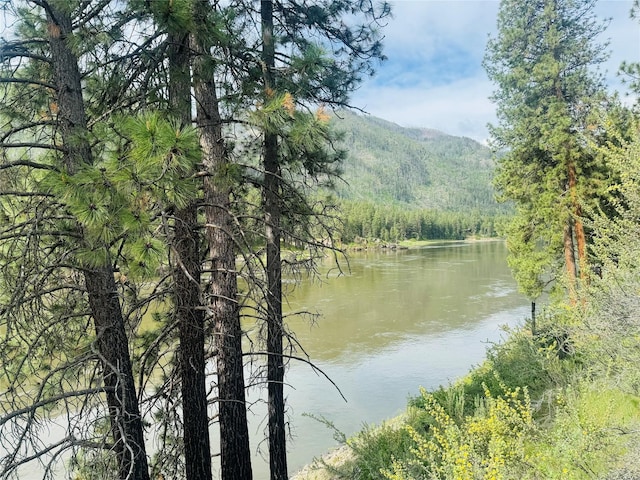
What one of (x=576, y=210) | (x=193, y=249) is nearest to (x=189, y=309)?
(x=193, y=249)

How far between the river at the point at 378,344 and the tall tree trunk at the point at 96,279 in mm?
2438

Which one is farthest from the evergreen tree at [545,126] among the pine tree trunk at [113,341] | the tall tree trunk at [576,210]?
the pine tree trunk at [113,341]

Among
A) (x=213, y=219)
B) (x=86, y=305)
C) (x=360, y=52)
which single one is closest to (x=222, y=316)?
(x=213, y=219)

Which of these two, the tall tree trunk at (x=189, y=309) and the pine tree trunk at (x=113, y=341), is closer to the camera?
the pine tree trunk at (x=113, y=341)

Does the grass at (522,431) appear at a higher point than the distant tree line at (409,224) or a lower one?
lower

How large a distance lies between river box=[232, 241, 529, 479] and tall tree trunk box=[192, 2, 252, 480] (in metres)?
1.40

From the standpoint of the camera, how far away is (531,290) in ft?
47.6

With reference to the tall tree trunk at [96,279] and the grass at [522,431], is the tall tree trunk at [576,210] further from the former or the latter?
the tall tree trunk at [96,279]

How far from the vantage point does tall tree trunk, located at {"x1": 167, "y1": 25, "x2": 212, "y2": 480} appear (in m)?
3.59

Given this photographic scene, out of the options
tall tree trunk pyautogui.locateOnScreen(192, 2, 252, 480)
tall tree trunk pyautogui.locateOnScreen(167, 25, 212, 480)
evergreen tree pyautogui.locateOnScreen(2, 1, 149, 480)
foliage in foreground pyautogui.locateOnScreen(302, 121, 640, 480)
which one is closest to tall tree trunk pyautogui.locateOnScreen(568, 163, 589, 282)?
foliage in foreground pyautogui.locateOnScreen(302, 121, 640, 480)

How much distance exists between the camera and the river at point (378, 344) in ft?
35.1

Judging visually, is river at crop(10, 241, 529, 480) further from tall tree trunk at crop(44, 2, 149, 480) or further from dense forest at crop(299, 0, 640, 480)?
tall tree trunk at crop(44, 2, 149, 480)

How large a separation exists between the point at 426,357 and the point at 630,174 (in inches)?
Answer: 432

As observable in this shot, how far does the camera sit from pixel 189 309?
3.79 metres
